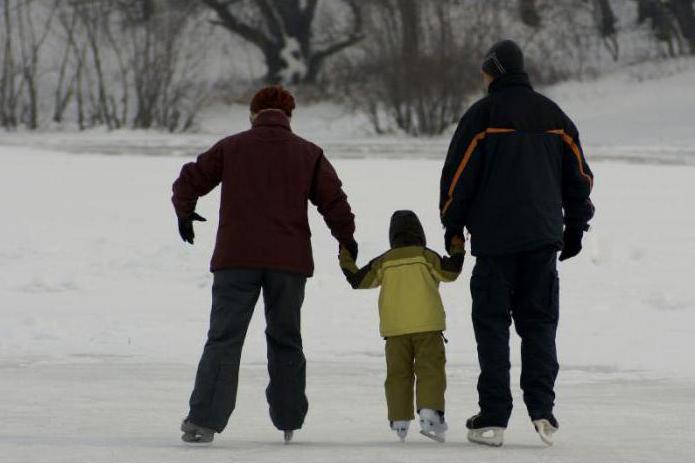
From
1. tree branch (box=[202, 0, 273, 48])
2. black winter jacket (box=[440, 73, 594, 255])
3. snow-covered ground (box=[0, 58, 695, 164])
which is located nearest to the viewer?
black winter jacket (box=[440, 73, 594, 255])

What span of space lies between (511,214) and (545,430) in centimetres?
87

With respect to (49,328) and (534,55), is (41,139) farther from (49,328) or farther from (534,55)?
(49,328)

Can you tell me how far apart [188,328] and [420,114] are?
56.8 feet

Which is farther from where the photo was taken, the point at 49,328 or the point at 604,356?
the point at 49,328

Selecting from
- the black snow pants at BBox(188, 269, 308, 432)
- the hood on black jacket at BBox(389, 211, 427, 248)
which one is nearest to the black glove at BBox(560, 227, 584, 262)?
the hood on black jacket at BBox(389, 211, 427, 248)

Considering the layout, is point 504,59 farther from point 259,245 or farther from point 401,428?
point 401,428

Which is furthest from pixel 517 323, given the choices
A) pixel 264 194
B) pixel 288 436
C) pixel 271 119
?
pixel 271 119

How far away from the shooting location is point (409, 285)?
6414 mm

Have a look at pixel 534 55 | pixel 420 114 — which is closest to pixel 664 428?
pixel 420 114

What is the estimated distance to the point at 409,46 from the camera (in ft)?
97.0

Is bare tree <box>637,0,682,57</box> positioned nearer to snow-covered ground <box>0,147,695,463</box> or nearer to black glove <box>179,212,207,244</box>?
snow-covered ground <box>0,147,695,463</box>

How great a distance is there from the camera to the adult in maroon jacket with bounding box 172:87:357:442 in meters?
6.18

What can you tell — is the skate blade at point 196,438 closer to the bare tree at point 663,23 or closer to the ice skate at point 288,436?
the ice skate at point 288,436

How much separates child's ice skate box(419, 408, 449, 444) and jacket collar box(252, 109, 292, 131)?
129 centimetres
